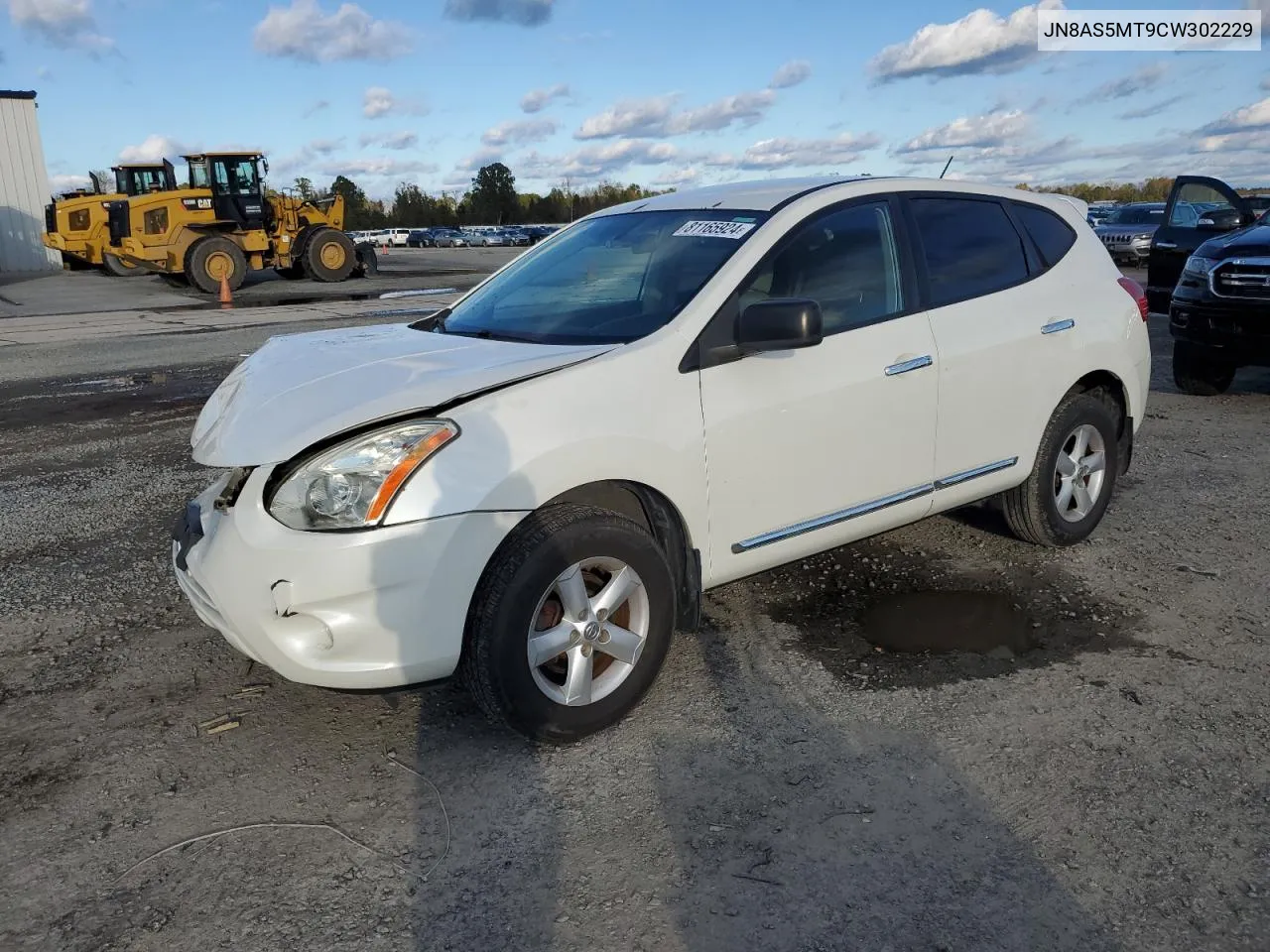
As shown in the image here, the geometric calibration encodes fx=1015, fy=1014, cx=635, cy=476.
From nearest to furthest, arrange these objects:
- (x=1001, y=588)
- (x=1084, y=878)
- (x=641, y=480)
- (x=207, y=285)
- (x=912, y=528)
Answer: (x=1084, y=878), (x=641, y=480), (x=1001, y=588), (x=912, y=528), (x=207, y=285)

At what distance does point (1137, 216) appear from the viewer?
2491 cm

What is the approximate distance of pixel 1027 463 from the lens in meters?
4.54

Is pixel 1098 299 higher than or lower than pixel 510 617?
higher

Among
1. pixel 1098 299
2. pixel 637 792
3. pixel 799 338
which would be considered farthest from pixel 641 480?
pixel 1098 299

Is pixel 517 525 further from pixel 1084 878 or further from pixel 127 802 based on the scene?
pixel 1084 878

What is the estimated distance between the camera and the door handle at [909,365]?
3.86m

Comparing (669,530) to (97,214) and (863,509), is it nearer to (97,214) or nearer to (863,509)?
(863,509)

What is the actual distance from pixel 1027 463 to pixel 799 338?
1.77 meters

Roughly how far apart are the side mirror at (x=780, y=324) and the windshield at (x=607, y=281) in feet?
0.91

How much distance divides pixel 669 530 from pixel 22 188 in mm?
40774

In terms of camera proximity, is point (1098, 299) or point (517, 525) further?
point (1098, 299)

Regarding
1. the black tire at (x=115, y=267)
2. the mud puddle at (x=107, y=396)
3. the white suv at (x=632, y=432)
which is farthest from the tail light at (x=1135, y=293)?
the black tire at (x=115, y=267)

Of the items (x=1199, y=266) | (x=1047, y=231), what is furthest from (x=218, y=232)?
(x=1047, y=231)

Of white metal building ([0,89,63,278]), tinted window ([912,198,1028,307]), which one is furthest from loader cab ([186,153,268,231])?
tinted window ([912,198,1028,307])
